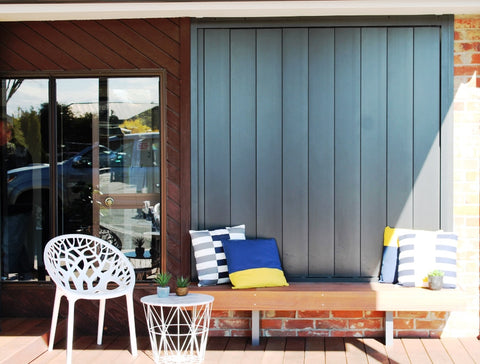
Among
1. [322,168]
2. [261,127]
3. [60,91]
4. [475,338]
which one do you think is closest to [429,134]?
[322,168]

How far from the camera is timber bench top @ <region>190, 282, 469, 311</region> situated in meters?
4.82

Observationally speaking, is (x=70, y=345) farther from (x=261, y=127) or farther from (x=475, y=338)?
(x=475, y=338)

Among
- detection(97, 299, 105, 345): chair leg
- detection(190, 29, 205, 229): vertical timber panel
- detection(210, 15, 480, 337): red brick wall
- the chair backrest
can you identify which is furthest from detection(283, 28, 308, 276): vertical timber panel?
detection(97, 299, 105, 345): chair leg

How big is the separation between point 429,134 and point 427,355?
172 cm

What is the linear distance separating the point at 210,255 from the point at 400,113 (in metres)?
1.91

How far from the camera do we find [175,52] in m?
5.29

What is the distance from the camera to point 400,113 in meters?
5.22

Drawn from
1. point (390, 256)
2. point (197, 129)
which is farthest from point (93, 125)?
point (390, 256)

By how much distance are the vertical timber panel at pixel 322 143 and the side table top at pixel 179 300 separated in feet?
3.61

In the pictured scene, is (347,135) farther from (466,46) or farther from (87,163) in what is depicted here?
(87,163)

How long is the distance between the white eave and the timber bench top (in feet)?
6.88

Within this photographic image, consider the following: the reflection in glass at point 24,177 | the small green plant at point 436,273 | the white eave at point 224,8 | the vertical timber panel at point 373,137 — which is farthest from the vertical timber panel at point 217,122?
the small green plant at point 436,273

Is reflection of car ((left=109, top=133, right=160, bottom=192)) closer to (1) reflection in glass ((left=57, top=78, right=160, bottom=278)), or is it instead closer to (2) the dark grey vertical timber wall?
(1) reflection in glass ((left=57, top=78, right=160, bottom=278))

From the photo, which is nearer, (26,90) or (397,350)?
(397,350)
